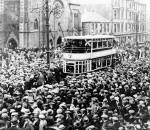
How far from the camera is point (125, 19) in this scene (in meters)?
64.8

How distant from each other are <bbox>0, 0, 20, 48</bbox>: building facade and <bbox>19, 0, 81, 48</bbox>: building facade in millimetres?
2506

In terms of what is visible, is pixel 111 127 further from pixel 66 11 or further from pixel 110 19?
pixel 110 19

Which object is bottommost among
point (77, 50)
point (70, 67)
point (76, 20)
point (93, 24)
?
point (70, 67)

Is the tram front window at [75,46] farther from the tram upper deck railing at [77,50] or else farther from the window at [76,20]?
the window at [76,20]

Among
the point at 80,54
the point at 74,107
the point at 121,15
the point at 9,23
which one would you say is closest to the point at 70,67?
the point at 80,54

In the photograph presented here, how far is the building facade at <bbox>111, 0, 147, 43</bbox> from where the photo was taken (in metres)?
→ 60.5

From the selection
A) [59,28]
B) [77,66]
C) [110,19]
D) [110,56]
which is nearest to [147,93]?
[77,66]

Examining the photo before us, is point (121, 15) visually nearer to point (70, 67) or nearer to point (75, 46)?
point (75, 46)

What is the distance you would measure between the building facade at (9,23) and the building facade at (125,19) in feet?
73.1

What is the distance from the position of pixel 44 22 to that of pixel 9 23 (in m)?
5.69

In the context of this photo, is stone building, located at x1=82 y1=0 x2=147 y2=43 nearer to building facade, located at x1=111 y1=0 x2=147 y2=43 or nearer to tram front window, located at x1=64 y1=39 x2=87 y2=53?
building facade, located at x1=111 y1=0 x2=147 y2=43

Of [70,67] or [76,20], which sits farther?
[76,20]

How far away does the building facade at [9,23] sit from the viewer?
4388 centimetres

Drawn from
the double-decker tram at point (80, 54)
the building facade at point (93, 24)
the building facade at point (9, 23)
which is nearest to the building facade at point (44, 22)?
the building facade at point (9, 23)
